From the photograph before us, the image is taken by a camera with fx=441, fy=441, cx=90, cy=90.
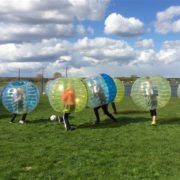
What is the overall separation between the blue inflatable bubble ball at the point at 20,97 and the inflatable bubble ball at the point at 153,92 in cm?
443

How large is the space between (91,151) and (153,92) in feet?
21.3

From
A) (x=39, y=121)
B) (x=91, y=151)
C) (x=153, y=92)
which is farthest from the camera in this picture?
(x=39, y=121)

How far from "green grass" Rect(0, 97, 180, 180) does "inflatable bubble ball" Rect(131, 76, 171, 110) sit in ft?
2.84

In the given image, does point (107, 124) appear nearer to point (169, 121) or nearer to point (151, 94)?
point (151, 94)

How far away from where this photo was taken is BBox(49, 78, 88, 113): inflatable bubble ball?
52.7 ft

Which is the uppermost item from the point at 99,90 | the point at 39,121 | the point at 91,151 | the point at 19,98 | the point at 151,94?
the point at 99,90

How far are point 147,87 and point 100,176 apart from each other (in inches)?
353

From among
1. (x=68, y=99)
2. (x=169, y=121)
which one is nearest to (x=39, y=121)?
(x=68, y=99)

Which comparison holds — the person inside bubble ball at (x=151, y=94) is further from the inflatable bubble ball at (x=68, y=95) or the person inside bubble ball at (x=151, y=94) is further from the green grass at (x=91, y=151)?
the inflatable bubble ball at (x=68, y=95)

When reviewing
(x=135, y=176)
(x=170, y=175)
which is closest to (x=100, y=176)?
(x=135, y=176)

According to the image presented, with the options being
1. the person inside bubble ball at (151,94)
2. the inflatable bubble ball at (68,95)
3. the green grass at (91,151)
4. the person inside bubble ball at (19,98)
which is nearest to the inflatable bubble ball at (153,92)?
the person inside bubble ball at (151,94)

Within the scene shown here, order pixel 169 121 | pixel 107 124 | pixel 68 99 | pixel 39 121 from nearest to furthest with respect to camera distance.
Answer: pixel 68 99 < pixel 107 124 < pixel 169 121 < pixel 39 121

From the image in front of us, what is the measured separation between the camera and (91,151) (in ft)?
39.3

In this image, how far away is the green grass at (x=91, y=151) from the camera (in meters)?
9.66
